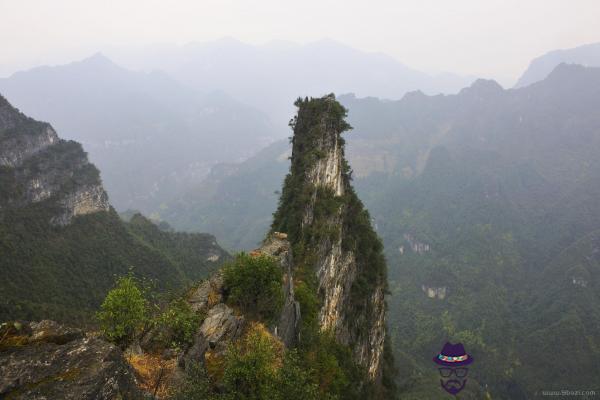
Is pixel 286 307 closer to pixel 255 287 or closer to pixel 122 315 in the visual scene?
pixel 255 287

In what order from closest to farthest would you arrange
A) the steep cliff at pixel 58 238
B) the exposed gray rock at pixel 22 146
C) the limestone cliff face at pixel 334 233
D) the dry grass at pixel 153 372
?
the dry grass at pixel 153 372 → the limestone cliff face at pixel 334 233 → the steep cliff at pixel 58 238 → the exposed gray rock at pixel 22 146

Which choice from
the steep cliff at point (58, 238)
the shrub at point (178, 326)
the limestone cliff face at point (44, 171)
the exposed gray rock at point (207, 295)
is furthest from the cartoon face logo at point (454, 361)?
the limestone cliff face at point (44, 171)

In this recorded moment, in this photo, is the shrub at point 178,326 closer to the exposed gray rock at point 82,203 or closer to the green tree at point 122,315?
the green tree at point 122,315

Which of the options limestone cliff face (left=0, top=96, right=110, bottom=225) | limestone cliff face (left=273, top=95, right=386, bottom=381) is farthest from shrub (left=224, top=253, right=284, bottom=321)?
limestone cliff face (left=0, top=96, right=110, bottom=225)

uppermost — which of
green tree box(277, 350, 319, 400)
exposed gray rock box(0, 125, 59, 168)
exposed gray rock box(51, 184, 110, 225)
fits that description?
exposed gray rock box(0, 125, 59, 168)

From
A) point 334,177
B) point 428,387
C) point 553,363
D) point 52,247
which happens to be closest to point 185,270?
point 52,247

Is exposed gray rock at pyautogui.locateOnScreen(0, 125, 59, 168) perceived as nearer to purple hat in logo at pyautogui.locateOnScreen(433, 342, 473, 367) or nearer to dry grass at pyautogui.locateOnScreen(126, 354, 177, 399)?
dry grass at pyautogui.locateOnScreen(126, 354, 177, 399)
